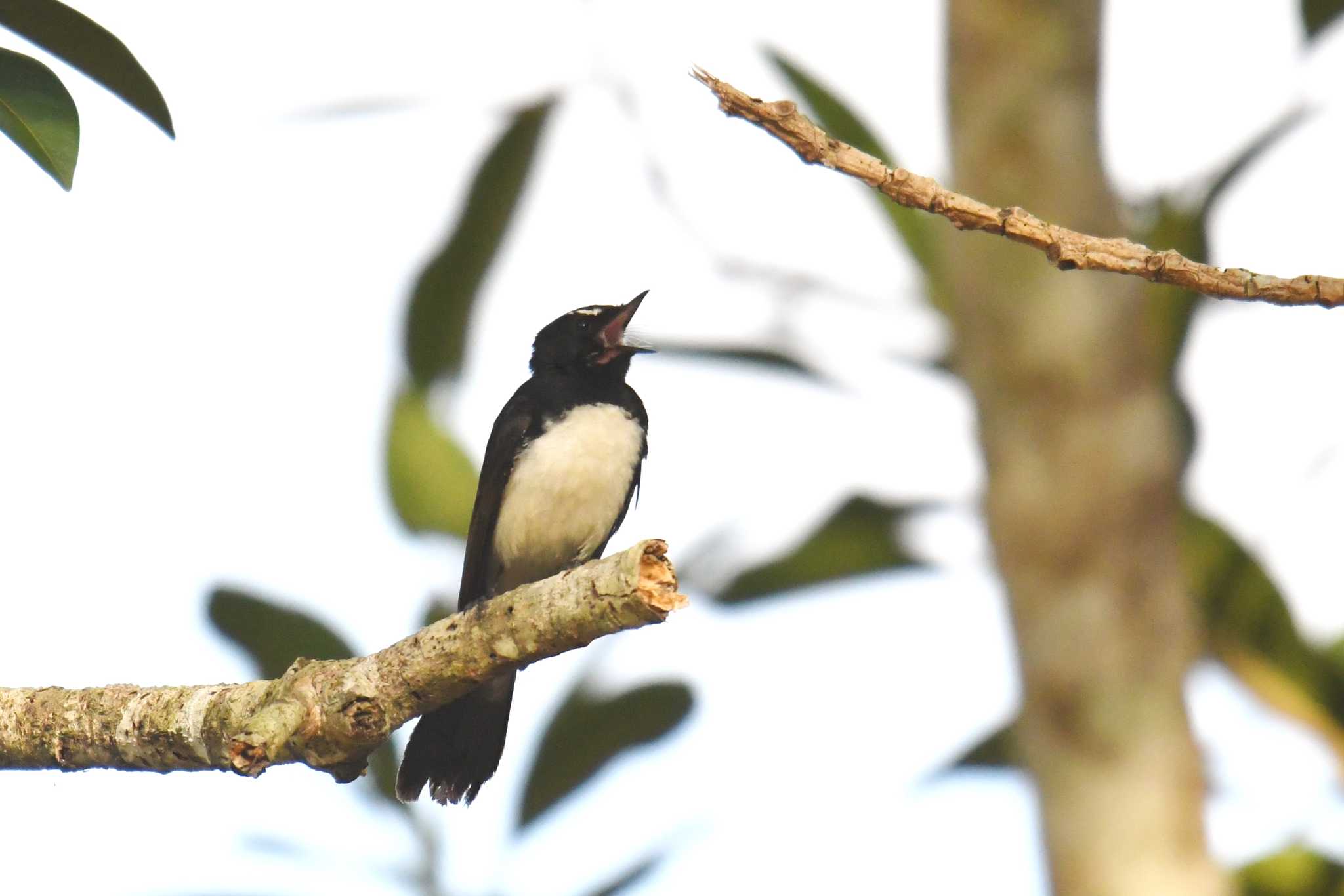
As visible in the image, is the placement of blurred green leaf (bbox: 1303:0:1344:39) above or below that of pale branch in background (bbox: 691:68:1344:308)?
above

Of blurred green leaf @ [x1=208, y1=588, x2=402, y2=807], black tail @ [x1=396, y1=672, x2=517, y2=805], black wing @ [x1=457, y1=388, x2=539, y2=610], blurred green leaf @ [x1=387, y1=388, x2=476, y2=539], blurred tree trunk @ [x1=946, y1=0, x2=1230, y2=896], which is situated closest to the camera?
blurred tree trunk @ [x1=946, y1=0, x2=1230, y2=896]

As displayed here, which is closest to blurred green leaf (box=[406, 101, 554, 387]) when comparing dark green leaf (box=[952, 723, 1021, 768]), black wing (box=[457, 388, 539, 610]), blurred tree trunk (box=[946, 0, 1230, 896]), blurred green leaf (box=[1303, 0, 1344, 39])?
black wing (box=[457, 388, 539, 610])

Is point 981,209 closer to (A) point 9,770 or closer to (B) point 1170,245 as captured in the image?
(A) point 9,770

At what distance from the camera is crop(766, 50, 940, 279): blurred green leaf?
18.3 feet

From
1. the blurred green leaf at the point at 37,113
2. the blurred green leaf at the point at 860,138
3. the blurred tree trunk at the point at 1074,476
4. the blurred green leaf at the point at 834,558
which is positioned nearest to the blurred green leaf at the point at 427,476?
the blurred green leaf at the point at 834,558

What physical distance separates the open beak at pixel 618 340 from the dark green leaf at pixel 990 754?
73.2 inches

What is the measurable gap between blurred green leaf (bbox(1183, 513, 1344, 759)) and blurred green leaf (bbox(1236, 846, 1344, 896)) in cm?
49

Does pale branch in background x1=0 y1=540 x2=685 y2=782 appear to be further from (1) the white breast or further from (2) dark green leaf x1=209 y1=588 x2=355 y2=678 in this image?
(2) dark green leaf x1=209 y1=588 x2=355 y2=678

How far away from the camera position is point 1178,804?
351cm

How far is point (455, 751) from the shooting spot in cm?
436

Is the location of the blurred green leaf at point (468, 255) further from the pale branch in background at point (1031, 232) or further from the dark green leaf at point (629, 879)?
the pale branch in background at point (1031, 232)

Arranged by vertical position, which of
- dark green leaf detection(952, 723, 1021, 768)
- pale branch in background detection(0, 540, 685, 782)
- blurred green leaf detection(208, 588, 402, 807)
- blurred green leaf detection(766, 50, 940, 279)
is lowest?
pale branch in background detection(0, 540, 685, 782)

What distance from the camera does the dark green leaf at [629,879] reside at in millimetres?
4824

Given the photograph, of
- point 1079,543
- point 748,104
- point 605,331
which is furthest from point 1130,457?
point 605,331
